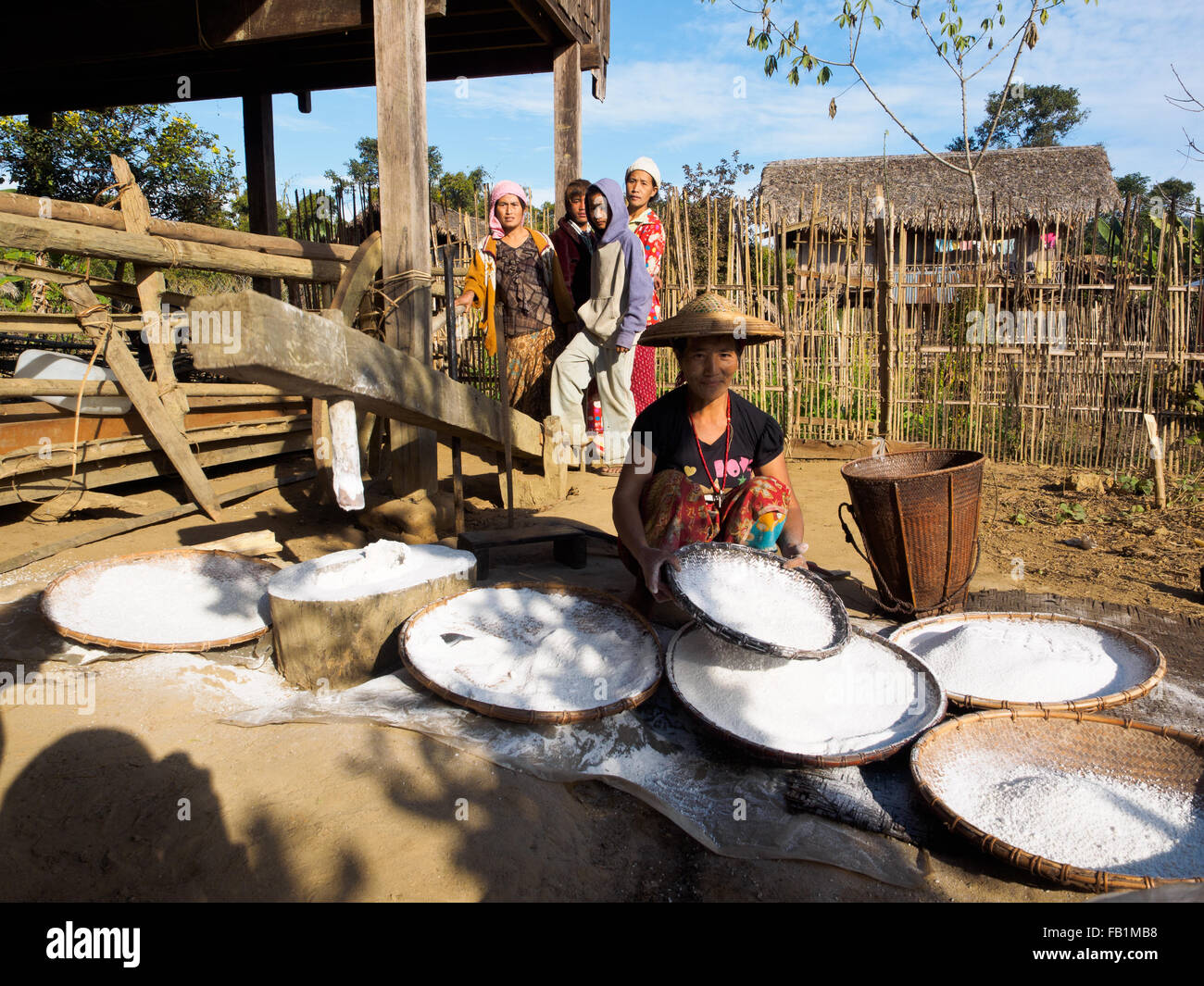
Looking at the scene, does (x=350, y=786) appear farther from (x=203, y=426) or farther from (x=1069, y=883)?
(x=203, y=426)

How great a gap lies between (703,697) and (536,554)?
175cm

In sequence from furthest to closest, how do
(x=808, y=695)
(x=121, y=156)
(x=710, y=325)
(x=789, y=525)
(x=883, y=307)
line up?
(x=121, y=156)
(x=883, y=307)
(x=789, y=525)
(x=710, y=325)
(x=808, y=695)

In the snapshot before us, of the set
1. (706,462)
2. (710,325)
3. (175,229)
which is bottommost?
(706,462)

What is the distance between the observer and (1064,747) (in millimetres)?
1984

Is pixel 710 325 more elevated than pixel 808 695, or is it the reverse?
pixel 710 325

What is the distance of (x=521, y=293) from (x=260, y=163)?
276 cm

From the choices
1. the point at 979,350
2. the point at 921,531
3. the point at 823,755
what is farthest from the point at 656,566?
the point at 979,350

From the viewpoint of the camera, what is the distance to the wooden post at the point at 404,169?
3.49 metres

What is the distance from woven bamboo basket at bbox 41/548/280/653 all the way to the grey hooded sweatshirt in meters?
2.59

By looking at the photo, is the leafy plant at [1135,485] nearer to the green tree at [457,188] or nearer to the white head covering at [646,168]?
the white head covering at [646,168]

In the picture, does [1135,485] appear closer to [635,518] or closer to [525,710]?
[635,518]

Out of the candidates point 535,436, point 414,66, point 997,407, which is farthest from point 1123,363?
point 414,66

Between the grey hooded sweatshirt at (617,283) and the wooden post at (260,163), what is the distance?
9.11ft

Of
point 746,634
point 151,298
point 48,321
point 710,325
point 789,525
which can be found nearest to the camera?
point 746,634
